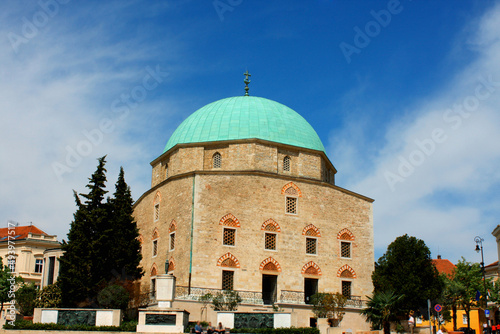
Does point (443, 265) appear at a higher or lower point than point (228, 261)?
higher

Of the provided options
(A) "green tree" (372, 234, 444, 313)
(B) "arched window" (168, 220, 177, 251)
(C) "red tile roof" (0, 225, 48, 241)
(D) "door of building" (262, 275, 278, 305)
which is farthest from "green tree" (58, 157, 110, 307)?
(C) "red tile roof" (0, 225, 48, 241)

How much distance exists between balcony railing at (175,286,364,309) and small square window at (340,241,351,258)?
2.01m

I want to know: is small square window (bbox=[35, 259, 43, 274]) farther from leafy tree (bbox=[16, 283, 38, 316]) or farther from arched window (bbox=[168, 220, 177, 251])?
arched window (bbox=[168, 220, 177, 251])

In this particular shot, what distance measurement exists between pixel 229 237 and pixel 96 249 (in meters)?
5.71

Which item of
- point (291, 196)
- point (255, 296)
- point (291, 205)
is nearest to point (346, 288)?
point (291, 205)

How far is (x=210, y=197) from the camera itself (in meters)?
24.8

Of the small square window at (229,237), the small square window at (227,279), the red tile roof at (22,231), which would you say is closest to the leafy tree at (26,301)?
the small square window at (227,279)

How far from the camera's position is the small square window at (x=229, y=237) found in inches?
963

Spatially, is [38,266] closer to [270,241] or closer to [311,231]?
[270,241]

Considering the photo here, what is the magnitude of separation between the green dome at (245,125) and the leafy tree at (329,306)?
25.8 ft

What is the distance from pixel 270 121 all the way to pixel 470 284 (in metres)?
16.2

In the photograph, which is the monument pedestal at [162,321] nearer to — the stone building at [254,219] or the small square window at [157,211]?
the stone building at [254,219]

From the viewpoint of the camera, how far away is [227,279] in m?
24.0

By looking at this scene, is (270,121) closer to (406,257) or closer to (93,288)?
(406,257)
